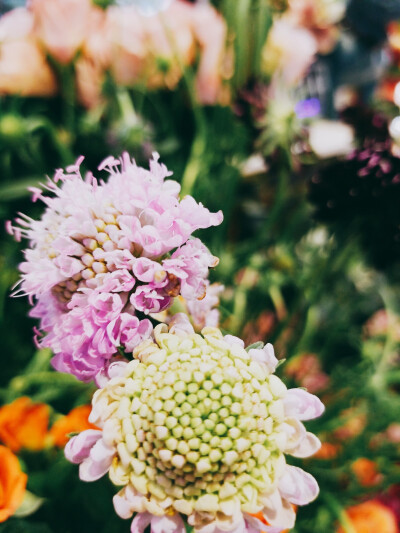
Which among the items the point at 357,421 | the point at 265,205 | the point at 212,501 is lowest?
the point at 212,501

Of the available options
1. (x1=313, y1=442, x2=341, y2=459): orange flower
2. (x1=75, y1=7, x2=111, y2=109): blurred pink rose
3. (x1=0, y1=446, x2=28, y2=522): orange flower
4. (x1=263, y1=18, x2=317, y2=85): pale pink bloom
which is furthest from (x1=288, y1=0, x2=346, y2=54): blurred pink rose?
(x1=0, y1=446, x2=28, y2=522): orange flower

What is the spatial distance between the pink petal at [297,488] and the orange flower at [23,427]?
0.57ft

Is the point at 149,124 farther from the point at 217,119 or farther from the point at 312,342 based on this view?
the point at 312,342

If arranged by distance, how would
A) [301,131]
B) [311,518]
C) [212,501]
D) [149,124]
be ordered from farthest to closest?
[149,124]
[301,131]
[311,518]
[212,501]

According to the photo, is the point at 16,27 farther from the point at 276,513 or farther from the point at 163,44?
the point at 276,513

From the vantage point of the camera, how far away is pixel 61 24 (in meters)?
0.44

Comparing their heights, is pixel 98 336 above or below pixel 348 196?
below

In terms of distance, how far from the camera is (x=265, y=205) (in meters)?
0.55

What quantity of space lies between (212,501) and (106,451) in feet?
0.14

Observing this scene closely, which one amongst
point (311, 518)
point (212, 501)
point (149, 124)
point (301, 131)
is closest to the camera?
point (212, 501)

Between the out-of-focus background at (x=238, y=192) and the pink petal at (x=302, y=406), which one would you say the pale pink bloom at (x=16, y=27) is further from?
the pink petal at (x=302, y=406)

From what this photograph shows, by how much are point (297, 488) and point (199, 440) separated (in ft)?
0.14

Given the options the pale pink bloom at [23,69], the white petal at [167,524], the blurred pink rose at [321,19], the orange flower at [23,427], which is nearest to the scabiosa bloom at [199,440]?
the white petal at [167,524]

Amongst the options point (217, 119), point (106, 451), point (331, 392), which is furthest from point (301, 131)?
point (106, 451)
